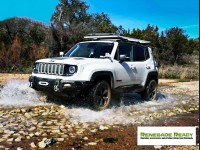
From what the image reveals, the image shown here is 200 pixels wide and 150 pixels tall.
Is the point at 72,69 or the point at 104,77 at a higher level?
the point at 72,69

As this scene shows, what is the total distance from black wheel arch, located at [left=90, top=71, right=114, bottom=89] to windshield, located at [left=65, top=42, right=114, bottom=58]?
2.39 feet

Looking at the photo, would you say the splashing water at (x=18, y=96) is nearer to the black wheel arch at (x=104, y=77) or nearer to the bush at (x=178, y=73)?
the black wheel arch at (x=104, y=77)

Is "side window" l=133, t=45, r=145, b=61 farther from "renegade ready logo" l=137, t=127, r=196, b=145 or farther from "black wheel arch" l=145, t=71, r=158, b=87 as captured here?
"renegade ready logo" l=137, t=127, r=196, b=145

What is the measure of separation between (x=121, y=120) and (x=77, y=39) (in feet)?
61.7

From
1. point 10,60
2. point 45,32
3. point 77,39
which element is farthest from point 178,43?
point 10,60

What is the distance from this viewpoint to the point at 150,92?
10922 millimetres

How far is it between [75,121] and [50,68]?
181 centimetres

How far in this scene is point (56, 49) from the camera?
2561 centimetres

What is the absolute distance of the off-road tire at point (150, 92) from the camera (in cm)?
1071

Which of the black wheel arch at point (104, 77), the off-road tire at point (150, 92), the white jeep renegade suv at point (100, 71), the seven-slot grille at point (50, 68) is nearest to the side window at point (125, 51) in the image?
the white jeep renegade suv at point (100, 71)

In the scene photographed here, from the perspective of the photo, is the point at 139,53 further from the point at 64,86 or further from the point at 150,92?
the point at 64,86

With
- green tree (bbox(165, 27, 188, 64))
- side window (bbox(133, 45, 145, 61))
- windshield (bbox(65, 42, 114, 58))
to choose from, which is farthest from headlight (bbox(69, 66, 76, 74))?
green tree (bbox(165, 27, 188, 64))

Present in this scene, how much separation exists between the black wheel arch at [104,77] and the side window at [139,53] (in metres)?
1.55

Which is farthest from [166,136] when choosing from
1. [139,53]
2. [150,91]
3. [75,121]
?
[150,91]
